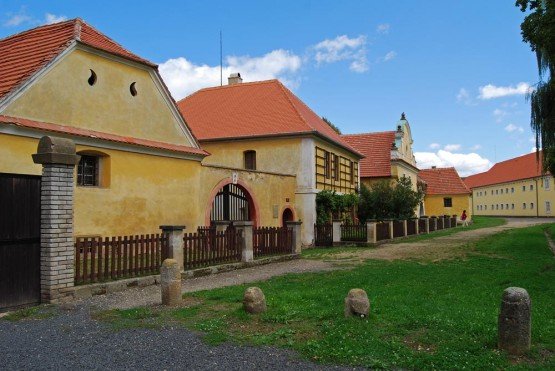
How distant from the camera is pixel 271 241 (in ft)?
57.0

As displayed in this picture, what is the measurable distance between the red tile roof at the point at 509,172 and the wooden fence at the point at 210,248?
61436 millimetres

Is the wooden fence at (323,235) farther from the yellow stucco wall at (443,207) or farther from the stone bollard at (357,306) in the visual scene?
the yellow stucco wall at (443,207)

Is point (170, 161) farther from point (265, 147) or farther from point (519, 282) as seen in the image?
point (519, 282)

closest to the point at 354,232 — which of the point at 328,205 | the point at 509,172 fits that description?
the point at 328,205

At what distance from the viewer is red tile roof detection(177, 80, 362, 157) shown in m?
26.5

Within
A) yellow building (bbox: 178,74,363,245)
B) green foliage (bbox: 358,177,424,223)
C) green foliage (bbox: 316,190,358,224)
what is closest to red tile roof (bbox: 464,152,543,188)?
green foliage (bbox: 358,177,424,223)

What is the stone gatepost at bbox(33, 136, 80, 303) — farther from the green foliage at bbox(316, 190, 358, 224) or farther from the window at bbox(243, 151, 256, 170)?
the green foliage at bbox(316, 190, 358, 224)

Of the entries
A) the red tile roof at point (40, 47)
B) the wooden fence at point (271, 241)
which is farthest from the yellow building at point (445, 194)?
the red tile roof at point (40, 47)

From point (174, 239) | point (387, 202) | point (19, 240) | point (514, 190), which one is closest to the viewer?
point (19, 240)

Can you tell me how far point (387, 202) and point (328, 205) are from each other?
13.6ft

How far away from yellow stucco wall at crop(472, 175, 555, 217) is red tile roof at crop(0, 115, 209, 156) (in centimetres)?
5507

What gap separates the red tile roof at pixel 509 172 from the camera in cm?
7269

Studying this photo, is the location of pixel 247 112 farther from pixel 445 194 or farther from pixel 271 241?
pixel 445 194

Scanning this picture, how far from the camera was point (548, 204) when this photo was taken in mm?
66250
